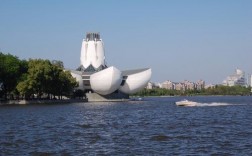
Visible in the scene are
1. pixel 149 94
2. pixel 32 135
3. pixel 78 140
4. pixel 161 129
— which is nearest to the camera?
pixel 78 140

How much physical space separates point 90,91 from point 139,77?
10.5 metres

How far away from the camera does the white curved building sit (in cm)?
9244

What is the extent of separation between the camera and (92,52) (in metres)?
111

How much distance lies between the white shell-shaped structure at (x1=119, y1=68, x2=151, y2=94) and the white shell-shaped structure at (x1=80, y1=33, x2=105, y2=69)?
41.2ft

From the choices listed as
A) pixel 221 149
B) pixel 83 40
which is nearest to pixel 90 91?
pixel 83 40

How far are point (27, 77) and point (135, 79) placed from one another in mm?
33490

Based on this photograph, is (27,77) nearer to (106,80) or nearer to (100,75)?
(106,80)

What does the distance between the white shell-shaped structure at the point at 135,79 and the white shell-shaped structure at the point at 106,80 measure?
16.6 ft

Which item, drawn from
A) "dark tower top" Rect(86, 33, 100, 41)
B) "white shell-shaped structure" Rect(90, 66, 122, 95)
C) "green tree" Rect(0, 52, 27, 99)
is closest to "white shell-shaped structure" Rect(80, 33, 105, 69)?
"dark tower top" Rect(86, 33, 100, 41)

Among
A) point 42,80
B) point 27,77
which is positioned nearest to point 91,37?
point 42,80

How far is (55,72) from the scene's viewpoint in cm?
7575

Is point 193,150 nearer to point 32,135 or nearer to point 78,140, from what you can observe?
point 78,140

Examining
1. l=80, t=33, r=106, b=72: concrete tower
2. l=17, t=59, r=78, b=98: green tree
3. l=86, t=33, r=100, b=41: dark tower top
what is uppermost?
l=86, t=33, r=100, b=41: dark tower top

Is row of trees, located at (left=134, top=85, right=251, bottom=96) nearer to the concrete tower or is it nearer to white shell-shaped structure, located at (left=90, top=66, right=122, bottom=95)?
the concrete tower
